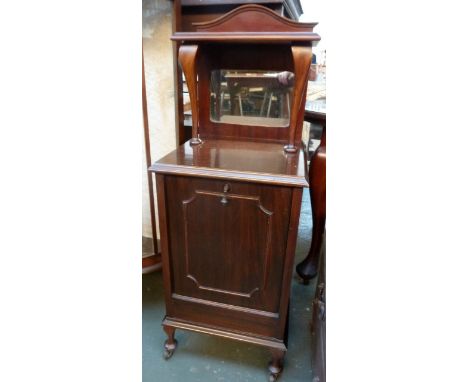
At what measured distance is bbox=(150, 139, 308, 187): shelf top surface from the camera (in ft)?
2.64

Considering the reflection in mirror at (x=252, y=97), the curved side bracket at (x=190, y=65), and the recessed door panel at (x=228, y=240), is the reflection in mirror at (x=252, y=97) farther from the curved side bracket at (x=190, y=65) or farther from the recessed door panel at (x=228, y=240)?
the recessed door panel at (x=228, y=240)

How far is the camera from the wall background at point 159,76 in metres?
1.19

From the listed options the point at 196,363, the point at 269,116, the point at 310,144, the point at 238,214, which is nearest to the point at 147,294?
the point at 196,363

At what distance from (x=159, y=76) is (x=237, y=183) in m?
0.70

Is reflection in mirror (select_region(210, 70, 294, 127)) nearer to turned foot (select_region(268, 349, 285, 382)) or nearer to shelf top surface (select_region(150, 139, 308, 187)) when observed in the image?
shelf top surface (select_region(150, 139, 308, 187))

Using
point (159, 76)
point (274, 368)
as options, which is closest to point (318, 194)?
point (274, 368)

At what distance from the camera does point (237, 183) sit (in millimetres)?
835

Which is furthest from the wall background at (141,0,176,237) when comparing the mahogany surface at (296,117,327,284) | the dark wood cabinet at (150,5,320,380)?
the mahogany surface at (296,117,327,284)

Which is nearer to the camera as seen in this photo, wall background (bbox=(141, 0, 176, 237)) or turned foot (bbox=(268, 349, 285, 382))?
turned foot (bbox=(268, 349, 285, 382))

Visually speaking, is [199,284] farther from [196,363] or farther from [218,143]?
[218,143]

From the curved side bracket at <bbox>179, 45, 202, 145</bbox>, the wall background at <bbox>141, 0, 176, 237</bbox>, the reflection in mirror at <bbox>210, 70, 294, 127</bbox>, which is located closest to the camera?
the curved side bracket at <bbox>179, 45, 202, 145</bbox>

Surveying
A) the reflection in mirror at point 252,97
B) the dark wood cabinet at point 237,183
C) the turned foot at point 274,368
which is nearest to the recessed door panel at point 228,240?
the dark wood cabinet at point 237,183

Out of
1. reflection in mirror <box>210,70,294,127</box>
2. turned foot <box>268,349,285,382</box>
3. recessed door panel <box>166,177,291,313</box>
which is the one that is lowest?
turned foot <box>268,349,285,382</box>

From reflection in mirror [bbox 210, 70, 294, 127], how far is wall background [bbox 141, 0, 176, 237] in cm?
27
